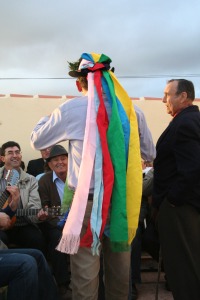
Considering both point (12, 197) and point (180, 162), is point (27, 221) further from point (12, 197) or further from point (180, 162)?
point (180, 162)

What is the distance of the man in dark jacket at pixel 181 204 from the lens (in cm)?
269

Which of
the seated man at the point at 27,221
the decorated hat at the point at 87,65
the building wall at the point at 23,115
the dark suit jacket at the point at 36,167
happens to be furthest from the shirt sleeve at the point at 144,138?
the building wall at the point at 23,115

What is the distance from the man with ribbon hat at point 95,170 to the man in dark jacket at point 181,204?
0.44m

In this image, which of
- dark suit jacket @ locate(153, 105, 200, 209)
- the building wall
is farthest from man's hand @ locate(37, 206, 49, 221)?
the building wall

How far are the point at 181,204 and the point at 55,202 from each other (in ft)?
6.31

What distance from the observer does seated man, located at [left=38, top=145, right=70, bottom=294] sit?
3732mm

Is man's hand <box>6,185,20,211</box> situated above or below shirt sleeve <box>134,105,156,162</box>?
below

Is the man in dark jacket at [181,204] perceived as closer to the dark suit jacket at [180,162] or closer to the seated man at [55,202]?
the dark suit jacket at [180,162]

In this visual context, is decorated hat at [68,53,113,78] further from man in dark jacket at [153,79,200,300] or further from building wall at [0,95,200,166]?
building wall at [0,95,200,166]

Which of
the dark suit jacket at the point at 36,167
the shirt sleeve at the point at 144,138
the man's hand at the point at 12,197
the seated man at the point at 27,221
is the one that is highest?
the shirt sleeve at the point at 144,138

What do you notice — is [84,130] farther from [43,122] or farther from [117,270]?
[117,270]

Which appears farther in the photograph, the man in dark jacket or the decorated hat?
the man in dark jacket

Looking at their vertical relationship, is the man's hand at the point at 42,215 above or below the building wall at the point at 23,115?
below

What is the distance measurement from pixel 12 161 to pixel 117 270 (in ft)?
7.54
